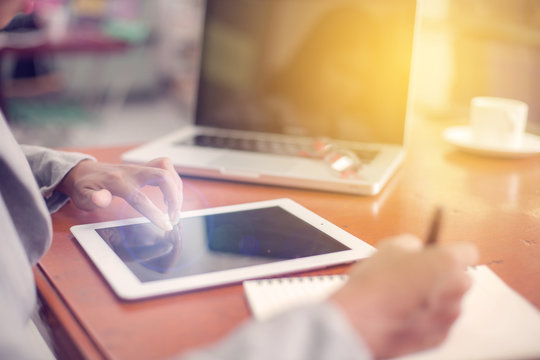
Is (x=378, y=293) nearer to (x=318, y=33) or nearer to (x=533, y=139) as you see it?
(x=318, y=33)

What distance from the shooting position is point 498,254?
2.25ft

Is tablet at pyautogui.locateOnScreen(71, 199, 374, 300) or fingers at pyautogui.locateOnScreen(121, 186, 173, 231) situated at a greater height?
fingers at pyautogui.locateOnScreen(121, 186, 173, 231)

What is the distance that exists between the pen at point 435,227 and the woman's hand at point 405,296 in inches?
0.5

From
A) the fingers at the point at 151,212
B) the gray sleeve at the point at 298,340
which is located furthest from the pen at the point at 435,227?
the fingers at the point at 151,212

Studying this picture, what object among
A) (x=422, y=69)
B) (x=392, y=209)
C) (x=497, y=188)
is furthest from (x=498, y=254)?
(x=422, y=69)

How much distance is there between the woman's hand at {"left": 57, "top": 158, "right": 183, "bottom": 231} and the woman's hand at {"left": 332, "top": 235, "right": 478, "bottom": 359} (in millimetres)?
351

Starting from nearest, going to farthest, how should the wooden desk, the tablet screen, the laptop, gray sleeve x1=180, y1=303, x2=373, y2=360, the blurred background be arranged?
gray sleeve x1=180, y1=303, x2=373, y2=360, the wooden desk, the tablet screen, the laptop, the blurred background

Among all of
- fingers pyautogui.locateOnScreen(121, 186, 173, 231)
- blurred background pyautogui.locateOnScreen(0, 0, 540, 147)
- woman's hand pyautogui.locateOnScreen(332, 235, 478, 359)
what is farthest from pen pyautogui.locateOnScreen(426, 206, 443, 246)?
blurred background pyautogui.locateOnScreen(0, 0, 540, 147)

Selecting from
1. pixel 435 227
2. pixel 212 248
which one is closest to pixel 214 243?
pixel 212 248

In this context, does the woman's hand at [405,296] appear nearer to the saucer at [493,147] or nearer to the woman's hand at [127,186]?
the woman's hand at [127,186]

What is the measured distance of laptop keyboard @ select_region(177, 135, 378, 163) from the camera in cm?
108

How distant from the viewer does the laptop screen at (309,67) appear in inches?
44.1

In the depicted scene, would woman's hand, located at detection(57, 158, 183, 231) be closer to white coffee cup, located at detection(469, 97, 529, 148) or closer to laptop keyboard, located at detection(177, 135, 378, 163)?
laptop keyboard, located at detection(177, 135, 378, 163)

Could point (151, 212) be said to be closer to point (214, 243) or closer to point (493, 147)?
point (214, 243)
